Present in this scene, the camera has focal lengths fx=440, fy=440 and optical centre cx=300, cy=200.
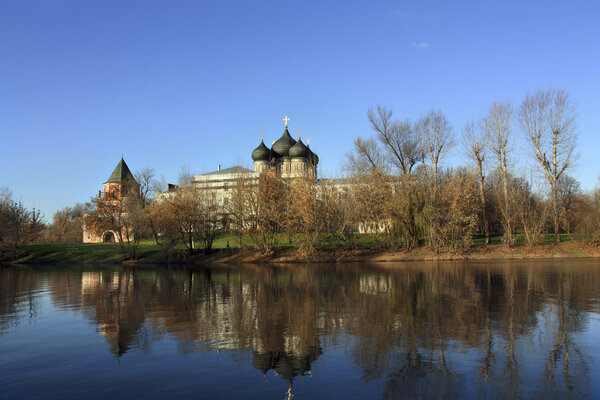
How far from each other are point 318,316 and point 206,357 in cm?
425

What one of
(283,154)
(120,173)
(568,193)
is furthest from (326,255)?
(120,173)

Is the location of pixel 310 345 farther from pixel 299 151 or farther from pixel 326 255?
pixel 299 151

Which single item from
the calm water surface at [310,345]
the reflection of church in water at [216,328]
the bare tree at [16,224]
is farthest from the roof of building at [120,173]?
the calm water surface at [310,345]

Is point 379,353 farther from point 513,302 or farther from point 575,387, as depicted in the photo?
point 513,302

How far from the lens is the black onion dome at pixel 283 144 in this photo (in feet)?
226

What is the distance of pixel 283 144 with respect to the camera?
6912cm

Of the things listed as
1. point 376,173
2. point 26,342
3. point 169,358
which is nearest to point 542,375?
point 169,358

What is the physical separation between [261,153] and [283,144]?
3756mm

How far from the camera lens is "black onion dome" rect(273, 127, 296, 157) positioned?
69.0 meters

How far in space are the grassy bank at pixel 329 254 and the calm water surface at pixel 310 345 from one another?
19.8 metres

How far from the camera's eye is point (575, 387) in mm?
6449

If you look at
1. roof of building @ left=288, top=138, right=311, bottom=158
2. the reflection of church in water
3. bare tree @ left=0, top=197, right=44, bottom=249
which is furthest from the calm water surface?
roof of building @ left=288, top=138, right=311, bottom=158

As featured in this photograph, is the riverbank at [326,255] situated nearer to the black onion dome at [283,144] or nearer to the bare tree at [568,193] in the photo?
the bare tree at [568,193]

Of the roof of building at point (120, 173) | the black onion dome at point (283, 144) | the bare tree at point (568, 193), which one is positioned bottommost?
the bare tree at point (568, 193)
